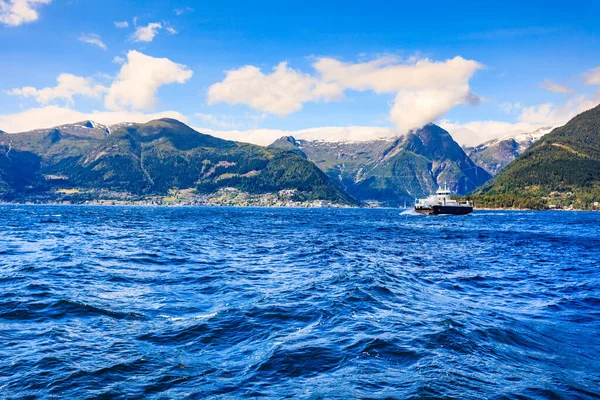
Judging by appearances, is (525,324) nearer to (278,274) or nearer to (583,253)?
(278,274)

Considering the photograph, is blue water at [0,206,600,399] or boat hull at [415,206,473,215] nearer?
blue water at [0,206,600,399]

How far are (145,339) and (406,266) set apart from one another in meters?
27.8

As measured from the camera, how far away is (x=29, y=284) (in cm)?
2738

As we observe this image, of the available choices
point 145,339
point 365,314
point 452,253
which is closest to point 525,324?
point 365,314

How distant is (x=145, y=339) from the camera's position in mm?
17094

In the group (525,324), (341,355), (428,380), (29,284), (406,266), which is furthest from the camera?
(406,266)

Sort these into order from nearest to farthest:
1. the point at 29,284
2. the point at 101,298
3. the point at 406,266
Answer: the point at 101,298 → the point at 29,284 → the point at 406,266

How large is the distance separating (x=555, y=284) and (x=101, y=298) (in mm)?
32708

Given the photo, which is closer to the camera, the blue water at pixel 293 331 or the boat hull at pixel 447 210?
the blue water at pixel 293 331

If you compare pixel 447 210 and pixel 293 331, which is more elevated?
pixel 293 331

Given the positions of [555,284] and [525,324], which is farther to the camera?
[555,284]

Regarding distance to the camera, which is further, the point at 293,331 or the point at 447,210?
the point at 447,210

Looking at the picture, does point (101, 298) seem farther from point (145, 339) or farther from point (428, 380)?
point (428, 380)

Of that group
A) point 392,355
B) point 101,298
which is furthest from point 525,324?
point 101,298
